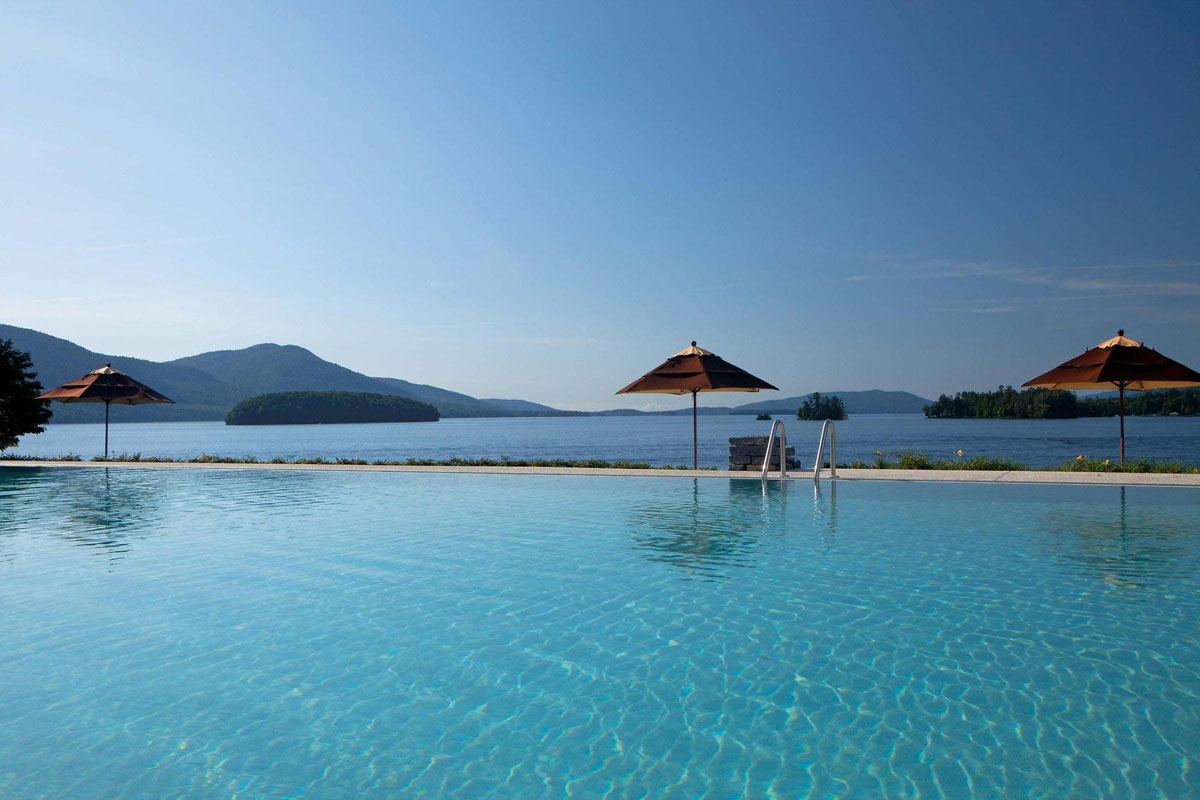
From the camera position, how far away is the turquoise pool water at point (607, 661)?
130 inches

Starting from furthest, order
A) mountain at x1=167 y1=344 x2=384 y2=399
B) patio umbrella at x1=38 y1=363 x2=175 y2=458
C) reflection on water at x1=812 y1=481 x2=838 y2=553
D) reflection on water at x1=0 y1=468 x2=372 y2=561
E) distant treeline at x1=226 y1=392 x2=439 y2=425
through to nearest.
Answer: mountain at x1=167 y1=344 x2=384 y2=399 < distant treeline at x1=226 y1=392 x2=439 y2=425 < patio umbrella at x1=38 y1=363 x2=175 y2=458 < reflection on water at x1=0 y1=468 x2=372 y2=561 < reflection on water at x1=812 y1=481 x2=838 y2=553

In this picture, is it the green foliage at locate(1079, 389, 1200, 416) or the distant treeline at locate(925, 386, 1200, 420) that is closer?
the distant treeline at locate(925, 386, 1200, 420)

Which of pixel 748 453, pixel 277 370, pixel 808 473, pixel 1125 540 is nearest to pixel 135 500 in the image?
pixel 748 453

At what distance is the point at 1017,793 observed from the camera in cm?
303

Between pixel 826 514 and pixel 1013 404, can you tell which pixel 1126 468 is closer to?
pixel 826 514

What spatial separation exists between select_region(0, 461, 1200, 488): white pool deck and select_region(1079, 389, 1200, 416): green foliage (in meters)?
109

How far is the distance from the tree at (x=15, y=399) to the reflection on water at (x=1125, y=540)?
A: 2894 centimetres

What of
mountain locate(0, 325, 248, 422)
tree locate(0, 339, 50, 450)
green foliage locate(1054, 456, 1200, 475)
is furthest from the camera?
mountain locate(0, 325, 248, 422)

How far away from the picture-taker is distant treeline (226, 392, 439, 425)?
119500 millimetres

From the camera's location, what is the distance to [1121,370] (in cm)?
1633

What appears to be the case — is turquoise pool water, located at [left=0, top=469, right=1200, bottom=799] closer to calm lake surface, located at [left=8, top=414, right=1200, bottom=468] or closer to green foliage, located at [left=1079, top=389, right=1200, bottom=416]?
calm lake surface, located at [left=8, top=414, right=1200, bottom=468]

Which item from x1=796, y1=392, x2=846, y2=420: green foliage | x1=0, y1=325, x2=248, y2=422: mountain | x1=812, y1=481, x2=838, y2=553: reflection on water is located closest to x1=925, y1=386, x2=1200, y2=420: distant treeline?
x1=796, y1=392, x2=846, y2=420: green foliage

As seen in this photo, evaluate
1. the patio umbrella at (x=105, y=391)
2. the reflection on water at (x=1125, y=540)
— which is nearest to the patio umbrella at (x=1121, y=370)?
the reflection on water at (x=1125, y=540)

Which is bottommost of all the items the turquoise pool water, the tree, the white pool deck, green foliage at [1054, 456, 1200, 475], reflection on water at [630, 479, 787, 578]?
the turquoise pool water
